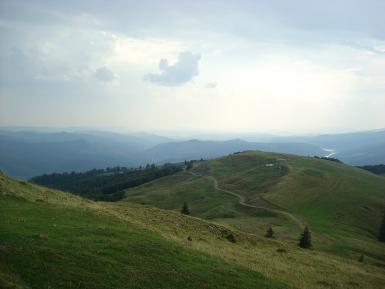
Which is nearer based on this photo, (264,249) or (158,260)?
(158,260)

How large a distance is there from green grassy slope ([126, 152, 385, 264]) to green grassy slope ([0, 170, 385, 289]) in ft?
130

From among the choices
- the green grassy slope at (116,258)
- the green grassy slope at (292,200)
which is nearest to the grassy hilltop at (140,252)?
the green grassy slope at (116,258)

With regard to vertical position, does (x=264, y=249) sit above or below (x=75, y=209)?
below

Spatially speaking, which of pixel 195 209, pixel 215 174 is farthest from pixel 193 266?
pixel 215 174

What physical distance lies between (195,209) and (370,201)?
61.2m

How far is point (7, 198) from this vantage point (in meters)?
37.8

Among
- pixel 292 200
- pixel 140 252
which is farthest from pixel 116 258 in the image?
pixel 292 200

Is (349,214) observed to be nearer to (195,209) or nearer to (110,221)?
(195,209)

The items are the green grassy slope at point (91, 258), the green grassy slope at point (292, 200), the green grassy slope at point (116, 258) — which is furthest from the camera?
the green grassy slope at point (292, 200)

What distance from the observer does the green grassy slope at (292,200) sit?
93.0 metres

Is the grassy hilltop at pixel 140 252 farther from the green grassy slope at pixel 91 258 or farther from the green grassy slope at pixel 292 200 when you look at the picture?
the green grassy slope at pixel 292 200

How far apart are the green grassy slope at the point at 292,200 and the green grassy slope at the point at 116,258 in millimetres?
39658

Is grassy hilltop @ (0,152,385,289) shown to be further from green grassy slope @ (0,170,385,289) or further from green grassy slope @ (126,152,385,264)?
green grassy slope @ (126,152,385,264)

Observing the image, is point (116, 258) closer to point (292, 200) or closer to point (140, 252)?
point (140, 252)
